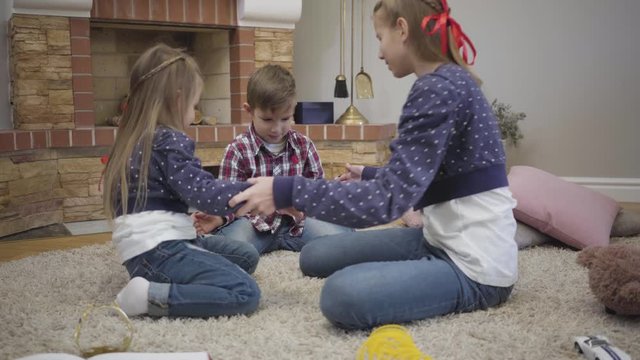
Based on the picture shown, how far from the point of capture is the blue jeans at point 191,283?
124 cm

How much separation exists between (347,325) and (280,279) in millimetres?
445

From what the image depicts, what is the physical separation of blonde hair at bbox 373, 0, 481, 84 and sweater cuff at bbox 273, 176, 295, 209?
1.23 ft

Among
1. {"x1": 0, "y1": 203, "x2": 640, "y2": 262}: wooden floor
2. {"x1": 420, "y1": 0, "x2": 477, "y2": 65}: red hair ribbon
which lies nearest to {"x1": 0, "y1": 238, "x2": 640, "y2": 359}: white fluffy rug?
{"x1": 0, "y1": 203, "x2": 640, "y2": 262}: wooden floor

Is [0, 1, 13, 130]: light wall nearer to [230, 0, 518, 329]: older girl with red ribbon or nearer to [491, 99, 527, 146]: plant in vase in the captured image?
[230, 0, 518, 329]: older girl with red ribbon

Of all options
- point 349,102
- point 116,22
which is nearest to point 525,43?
point 349,102

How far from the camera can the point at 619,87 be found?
A: 9.62ft

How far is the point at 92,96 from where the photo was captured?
→ 8.50 feet

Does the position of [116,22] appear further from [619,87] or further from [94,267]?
[619,87]

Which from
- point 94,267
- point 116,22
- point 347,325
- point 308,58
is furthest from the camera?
point 308,58

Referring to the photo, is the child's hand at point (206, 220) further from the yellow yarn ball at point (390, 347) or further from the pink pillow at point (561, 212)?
the pink pillow at point (561, 212)

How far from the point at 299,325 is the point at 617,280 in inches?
25.0

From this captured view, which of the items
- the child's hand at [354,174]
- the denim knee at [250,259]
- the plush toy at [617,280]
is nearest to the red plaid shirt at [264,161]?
the denim knee at [250,259]

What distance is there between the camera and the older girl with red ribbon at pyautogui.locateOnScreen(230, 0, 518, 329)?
1.10m

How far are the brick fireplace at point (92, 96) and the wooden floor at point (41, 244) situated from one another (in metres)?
0.17
